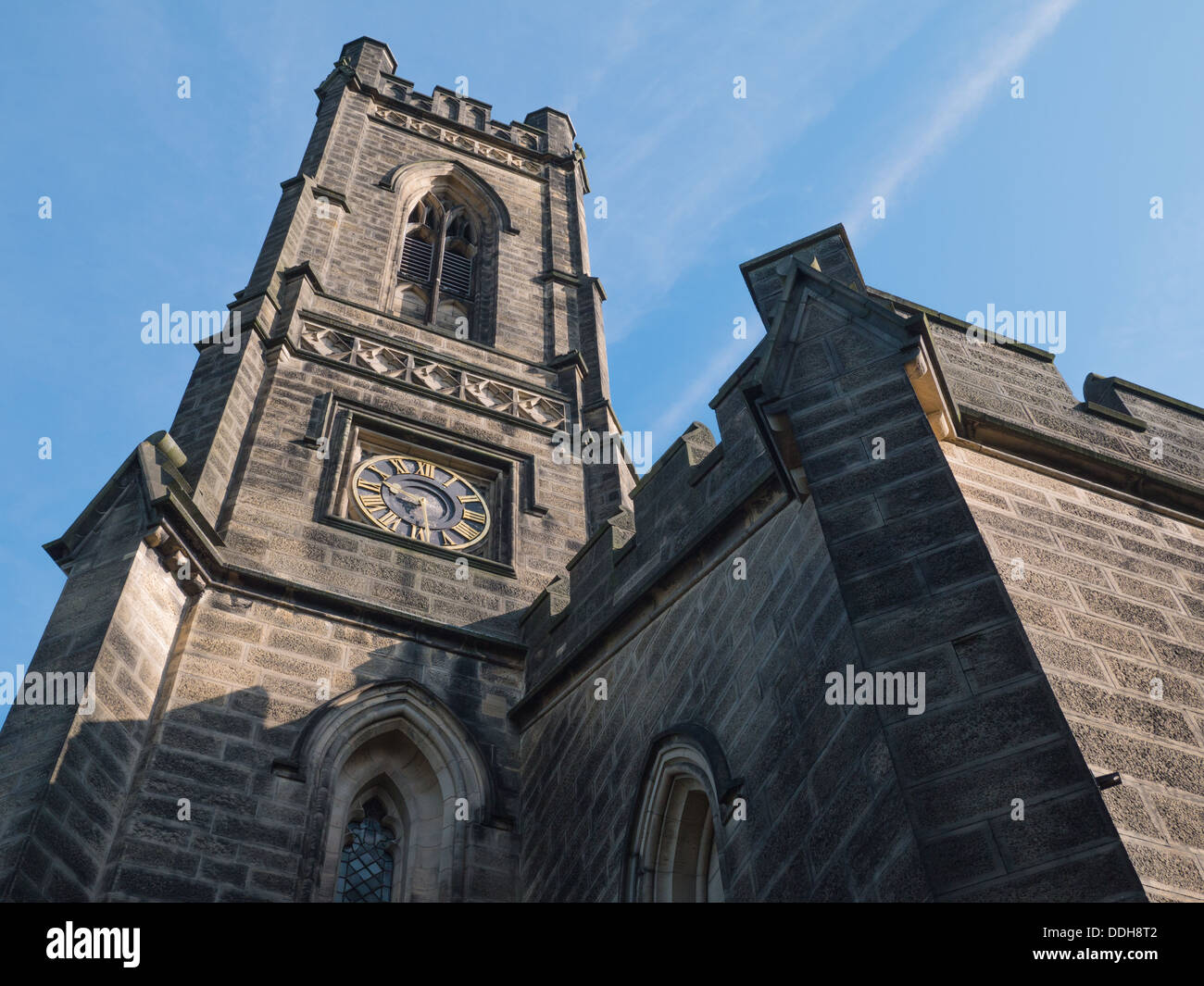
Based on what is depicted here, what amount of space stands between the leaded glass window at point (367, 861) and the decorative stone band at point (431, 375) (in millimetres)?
5990

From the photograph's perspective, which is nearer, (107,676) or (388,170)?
(107,676)

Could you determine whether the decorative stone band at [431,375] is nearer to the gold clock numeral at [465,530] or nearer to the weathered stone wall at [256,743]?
the gold clock numeral at [465,530]

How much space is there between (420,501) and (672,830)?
6.31 meters

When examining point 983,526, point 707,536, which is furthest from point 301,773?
point 983,526

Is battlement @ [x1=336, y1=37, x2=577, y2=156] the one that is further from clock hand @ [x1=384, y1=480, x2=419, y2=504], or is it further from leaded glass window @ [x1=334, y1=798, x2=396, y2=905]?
leaded glass window @ [x1=334, y1=798, x2=396, y2=905]

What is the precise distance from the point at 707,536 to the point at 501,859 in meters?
3.29

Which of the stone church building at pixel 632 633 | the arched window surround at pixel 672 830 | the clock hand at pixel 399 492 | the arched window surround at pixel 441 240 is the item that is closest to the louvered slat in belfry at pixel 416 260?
the arched window surround at pixel 441 240

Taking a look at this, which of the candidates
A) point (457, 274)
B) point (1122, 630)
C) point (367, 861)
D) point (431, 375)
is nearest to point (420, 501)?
point (431, 375)

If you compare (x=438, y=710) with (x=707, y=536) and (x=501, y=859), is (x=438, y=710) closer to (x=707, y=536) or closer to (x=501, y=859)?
(x=501, y=859)

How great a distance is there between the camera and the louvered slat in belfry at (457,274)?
1914 centimetres

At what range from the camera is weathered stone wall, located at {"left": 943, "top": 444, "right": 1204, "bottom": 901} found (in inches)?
183

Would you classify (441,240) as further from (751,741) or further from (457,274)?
(751,741)
